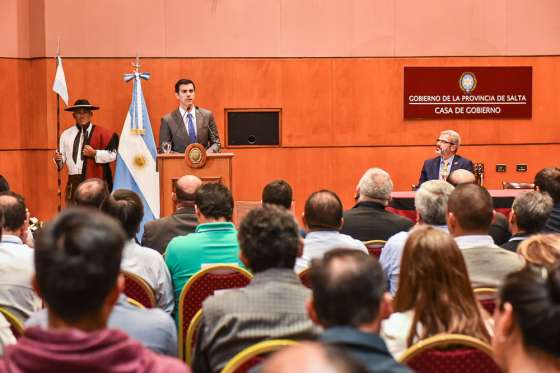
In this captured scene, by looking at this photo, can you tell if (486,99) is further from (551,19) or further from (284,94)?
(284,94)

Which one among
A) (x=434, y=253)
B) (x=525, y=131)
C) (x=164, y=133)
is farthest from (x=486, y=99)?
(x=434, y=253)

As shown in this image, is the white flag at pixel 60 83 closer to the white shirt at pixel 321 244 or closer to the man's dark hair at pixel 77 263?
the white shirt at pixel 321 244

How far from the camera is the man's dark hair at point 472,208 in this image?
12.4 ft

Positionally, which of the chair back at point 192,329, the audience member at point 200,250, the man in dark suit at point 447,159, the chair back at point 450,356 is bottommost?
the chair back at point 192,329

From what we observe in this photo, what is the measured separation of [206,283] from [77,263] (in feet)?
6.11

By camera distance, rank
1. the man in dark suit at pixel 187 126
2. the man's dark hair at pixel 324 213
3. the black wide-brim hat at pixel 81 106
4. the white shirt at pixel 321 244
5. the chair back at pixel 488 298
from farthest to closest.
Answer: the black wide-brim hat at pixel 81 106, the man in dark suit at pixel 187 126, the man's dark hair at pixel 324 213, the white shirt at pixel 321 244, the chair back at pixel 488 298

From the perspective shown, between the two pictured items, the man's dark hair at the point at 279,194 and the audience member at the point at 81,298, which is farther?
the man's dark hair at the point at 279,194

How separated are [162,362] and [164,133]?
692cm

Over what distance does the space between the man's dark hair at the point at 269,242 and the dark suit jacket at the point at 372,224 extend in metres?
2.12

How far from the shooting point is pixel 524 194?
4230 mm

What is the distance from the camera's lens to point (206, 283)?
138 inches

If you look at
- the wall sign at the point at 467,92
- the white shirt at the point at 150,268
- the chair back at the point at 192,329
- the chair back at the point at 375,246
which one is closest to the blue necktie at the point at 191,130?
the wall sign at the point at 467,92

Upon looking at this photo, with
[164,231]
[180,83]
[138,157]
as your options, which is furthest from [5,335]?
[180,83]

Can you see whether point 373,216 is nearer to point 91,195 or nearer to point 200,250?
point 200,250
